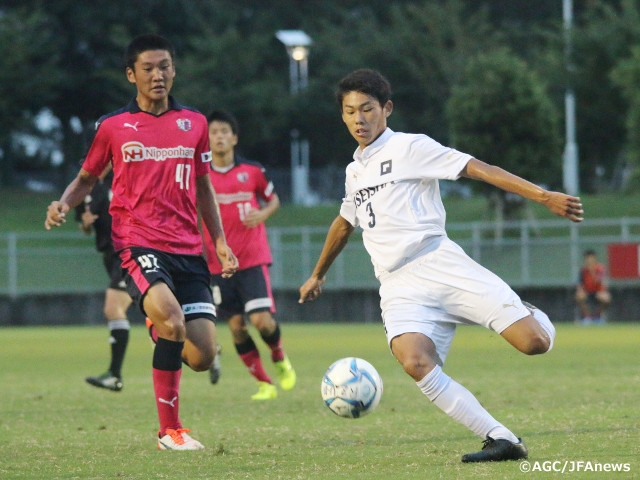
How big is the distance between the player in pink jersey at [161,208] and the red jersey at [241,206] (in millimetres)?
3917

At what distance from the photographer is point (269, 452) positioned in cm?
750

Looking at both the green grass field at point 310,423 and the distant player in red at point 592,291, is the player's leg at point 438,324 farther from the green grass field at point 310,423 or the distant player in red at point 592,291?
the distant player in red at point 592,291

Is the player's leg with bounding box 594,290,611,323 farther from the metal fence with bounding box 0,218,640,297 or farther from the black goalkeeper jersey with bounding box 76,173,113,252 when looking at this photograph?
the black goalkeeper jersey with bounding box 76,173,113,252

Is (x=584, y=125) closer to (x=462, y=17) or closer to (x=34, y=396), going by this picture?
(x=462, y=17)

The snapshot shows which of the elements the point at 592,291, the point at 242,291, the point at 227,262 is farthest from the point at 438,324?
the point at 592,291

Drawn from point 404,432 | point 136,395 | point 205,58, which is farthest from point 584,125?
point 404,432

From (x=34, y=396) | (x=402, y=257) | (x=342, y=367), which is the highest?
(x=402, y=257)

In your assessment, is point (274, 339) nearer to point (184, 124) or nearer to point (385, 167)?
point (184, 124)

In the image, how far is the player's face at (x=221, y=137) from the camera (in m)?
12.0

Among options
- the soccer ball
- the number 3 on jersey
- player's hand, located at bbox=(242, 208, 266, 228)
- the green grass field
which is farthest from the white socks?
player's hand, located at bbox=(242, 208, 266, 228)

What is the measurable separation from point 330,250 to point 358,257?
75.9ft

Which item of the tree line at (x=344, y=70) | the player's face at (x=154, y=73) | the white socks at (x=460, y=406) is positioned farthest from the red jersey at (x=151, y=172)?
the tree line at (x=344, y=70)

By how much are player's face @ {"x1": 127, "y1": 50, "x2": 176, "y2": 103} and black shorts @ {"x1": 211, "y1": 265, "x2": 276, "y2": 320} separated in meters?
4.22

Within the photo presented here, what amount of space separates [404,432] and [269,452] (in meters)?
1.26
